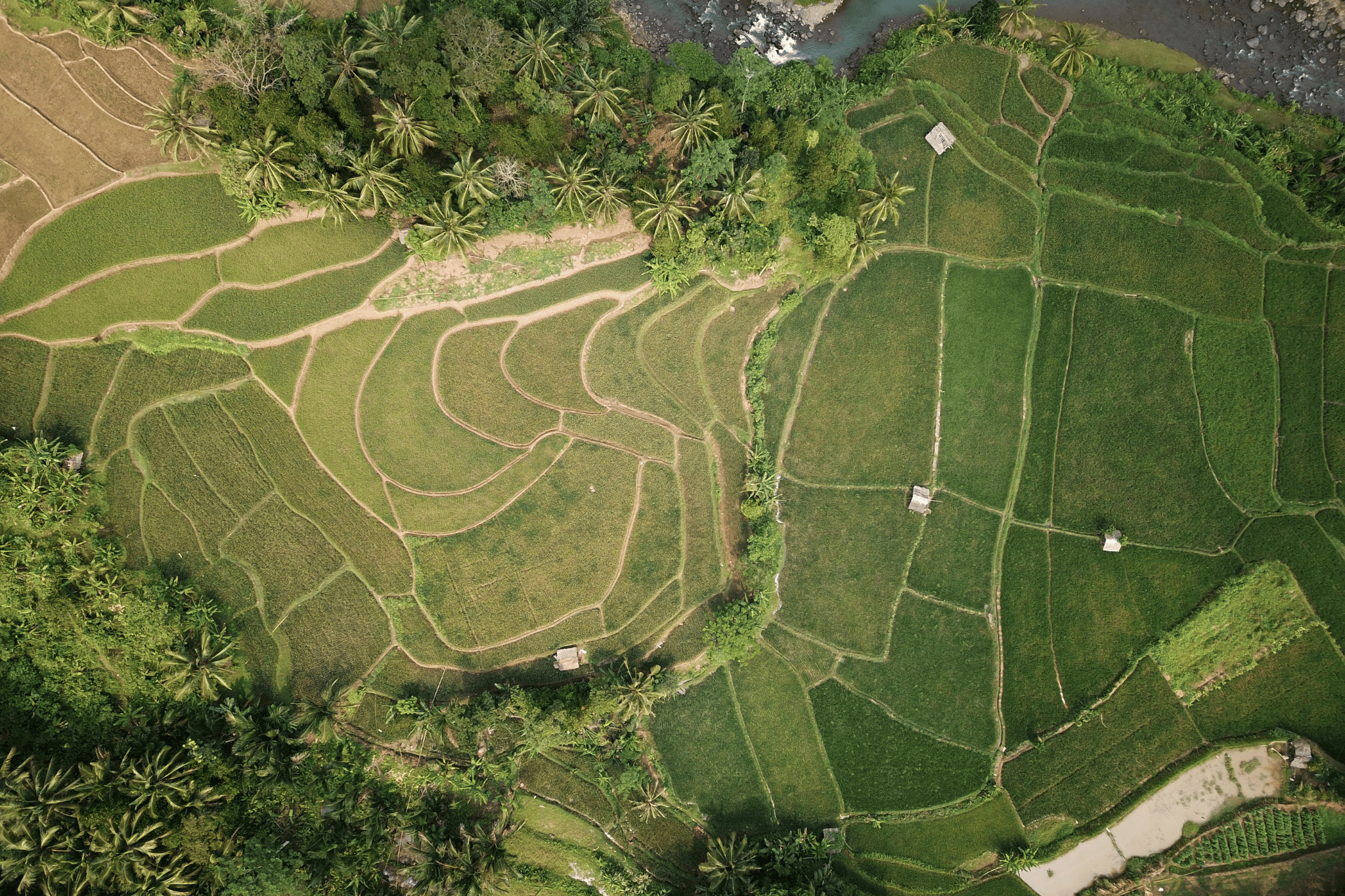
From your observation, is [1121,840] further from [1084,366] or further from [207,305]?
[207,305]

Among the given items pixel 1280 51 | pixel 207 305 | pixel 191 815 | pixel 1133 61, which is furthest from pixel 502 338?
pixel 1280 51

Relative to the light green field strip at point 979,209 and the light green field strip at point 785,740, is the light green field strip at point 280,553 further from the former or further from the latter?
the light green field strip at point 979,209

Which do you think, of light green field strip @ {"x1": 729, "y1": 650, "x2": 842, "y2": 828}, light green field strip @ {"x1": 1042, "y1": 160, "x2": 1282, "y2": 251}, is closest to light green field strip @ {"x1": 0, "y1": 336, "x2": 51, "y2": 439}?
light green field strip @ {"x1": 729, "y1": 650, "x2": 842, "y2": 828}

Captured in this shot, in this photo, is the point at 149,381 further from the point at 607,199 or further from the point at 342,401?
the point at 607,199

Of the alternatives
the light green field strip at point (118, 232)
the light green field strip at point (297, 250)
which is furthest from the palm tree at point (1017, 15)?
the light green field strip at point (118, 232)

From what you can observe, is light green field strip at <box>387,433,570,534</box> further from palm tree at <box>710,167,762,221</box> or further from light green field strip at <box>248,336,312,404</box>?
palm tree at <box>710,167,762,221</box>

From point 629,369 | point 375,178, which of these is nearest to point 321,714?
point 629,369
